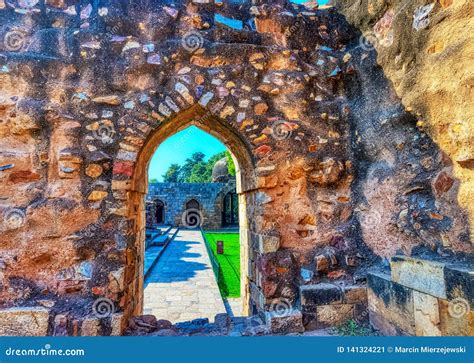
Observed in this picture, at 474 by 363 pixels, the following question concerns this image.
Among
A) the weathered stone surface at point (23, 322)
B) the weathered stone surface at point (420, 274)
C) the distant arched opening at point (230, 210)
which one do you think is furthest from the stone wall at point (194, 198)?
the weathered stone surface at point (420, 274)

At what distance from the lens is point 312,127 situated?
3.16 metres

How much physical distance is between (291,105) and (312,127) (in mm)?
331

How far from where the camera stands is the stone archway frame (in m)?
2.97

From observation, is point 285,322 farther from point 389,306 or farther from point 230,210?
point 230,210

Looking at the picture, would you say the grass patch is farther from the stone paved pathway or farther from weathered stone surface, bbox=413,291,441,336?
the stone paved pathway

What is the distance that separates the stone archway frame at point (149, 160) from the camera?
2973mm

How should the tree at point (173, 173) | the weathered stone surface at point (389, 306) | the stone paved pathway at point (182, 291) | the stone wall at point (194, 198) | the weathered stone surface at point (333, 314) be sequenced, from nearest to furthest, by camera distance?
the weathered stone surface at point (389, 306) → the weathered stone surface at point (333, 314) → the stone paved pathway at point (182, 291) → the stone wall at point (194, 198) → the tree at point (173, 173)

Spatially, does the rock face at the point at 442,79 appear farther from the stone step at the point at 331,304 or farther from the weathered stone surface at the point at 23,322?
the weathered stone surface at the point at 23,322

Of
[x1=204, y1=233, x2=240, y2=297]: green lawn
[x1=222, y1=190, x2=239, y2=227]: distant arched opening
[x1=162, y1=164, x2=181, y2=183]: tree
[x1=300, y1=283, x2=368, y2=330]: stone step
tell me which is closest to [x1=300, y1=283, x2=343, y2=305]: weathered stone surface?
[x1=300, y1=283, x2=368, y2=330]: stone step

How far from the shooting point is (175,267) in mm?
7879

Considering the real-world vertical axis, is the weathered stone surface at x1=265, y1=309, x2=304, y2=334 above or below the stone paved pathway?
above

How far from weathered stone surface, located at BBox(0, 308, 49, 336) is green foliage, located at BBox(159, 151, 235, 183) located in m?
37.2

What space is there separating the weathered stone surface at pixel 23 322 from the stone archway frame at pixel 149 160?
67cm

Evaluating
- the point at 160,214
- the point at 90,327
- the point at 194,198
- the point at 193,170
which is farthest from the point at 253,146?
the point at 193,170
